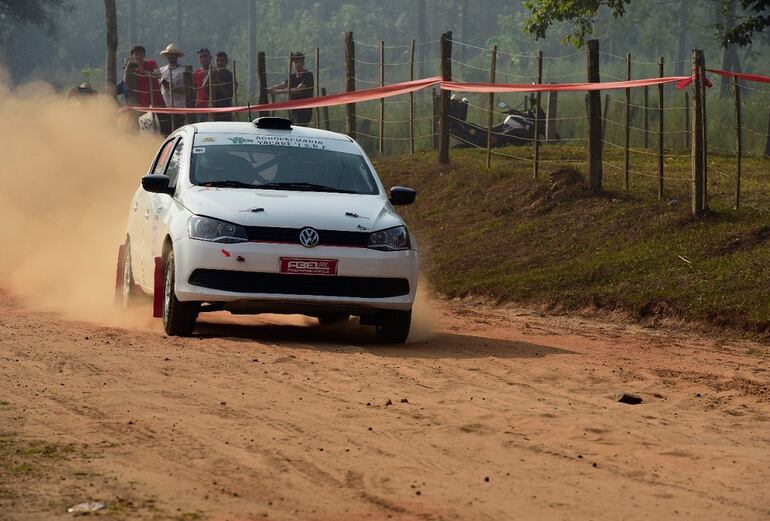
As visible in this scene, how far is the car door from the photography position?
1266 centimetres

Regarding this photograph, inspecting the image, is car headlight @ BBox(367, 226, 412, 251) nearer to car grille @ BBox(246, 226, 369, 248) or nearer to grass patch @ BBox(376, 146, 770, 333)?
car grille @ BBox(246, 226, 369, 248)

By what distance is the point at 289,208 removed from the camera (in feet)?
37.7

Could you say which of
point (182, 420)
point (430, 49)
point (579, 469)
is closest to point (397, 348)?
point (182, 420)

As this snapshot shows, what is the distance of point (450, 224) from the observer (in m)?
21.6

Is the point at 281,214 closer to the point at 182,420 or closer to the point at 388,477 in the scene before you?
the point at 182,420

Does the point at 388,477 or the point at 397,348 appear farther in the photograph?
the point at 397,348

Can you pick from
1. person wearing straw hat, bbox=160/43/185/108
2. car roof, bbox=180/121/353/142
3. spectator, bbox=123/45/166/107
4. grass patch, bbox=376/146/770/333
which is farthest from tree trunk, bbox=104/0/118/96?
car roof, bbox=180/121/353/142

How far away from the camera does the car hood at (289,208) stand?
1137cm

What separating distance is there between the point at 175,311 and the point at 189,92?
22.7m

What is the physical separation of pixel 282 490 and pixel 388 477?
1.76ft

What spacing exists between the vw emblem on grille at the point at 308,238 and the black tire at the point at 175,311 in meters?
0.94

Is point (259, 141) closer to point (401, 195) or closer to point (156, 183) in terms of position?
point (156, 183)

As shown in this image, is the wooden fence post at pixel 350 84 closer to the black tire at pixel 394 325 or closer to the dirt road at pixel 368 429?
the black tire at pixel 394 325

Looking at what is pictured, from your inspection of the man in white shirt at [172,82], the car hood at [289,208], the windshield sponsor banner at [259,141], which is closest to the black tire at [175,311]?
the car hood at [289,208]
